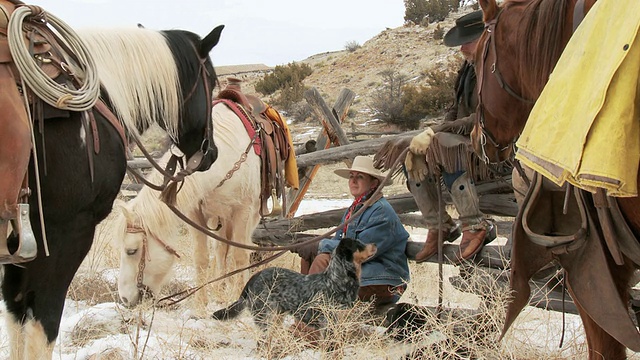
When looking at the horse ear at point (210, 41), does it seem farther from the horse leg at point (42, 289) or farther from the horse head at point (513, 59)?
the horse head at point (513, 59)

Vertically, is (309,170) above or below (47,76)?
below

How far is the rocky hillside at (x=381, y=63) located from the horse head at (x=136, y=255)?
54.9ft

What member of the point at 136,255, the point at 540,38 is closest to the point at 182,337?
the point at 136,255

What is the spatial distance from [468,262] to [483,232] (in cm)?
26

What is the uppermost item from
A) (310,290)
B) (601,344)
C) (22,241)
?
(22,241)

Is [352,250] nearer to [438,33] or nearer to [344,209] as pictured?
[344,209]

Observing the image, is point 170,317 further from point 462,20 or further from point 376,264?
point 462,20

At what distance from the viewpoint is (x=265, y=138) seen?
19.2ft

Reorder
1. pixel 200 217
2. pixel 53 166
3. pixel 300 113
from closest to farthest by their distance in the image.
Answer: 1. pixel 53 166
2. pixel 200 217
3. pixel 300 113

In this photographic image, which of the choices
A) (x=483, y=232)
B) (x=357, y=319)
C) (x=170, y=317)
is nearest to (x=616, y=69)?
(x=483, y=232)

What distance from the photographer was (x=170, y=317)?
4.93 m

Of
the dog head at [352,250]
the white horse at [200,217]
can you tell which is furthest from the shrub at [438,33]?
the dog head at [352,250]

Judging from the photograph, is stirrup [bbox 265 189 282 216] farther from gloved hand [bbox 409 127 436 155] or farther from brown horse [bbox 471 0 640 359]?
brown horse [bbox 471 0 640 359]

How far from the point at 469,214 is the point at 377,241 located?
768mm
